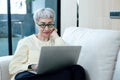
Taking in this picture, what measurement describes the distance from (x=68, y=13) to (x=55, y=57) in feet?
7.01

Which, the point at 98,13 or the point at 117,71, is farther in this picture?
the point at 98,13

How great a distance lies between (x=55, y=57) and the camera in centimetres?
165

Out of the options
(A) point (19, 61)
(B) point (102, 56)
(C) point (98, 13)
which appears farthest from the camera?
(C) point (98, 13)

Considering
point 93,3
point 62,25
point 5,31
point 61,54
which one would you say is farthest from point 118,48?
point 5,31

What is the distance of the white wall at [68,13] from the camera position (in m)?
3.59

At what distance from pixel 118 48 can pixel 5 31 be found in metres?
2.74

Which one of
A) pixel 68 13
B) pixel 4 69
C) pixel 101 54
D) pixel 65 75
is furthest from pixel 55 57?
pixel 68 13

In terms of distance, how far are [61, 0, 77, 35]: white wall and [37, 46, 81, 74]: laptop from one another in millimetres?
1854

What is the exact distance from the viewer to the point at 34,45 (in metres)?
2.04

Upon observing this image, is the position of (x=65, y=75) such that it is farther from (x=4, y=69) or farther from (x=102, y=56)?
(x=4, y=69)

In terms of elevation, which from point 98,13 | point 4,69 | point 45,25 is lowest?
point 4,69

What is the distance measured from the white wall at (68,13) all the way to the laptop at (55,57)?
1854mm

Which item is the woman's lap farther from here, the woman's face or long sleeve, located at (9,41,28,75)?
the woman's face

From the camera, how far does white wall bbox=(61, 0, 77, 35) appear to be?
3.59 meters
